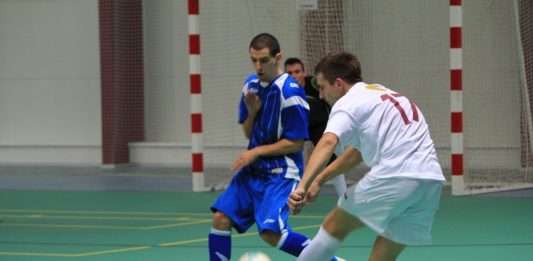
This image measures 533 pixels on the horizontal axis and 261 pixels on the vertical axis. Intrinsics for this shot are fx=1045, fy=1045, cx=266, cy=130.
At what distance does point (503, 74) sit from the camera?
15.6 metres

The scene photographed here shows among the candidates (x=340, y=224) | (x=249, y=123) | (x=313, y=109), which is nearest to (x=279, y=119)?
(x=249, y=123)

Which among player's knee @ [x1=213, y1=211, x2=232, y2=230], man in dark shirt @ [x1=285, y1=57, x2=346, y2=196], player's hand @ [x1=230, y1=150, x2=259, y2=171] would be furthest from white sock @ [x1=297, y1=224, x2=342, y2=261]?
man in dark shirt @ [x1=285, y1=57, x2=346, y2=196]

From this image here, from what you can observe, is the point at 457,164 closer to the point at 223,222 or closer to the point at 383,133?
the point at 223,222

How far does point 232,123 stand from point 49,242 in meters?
7.74

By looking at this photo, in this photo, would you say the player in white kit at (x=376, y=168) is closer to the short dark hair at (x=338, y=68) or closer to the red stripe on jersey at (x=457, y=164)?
the short dark hair at (x=338, y=68)

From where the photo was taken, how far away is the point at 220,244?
23.0ft

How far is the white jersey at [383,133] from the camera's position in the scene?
5738 millimetres

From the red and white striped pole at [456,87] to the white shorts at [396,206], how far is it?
713cm

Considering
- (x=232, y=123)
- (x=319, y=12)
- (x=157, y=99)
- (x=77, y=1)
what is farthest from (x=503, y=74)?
(x=77, y=1)

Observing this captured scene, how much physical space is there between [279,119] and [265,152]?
27 cm

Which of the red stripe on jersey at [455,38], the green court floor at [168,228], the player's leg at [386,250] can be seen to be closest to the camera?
the player's leg at [386,250]

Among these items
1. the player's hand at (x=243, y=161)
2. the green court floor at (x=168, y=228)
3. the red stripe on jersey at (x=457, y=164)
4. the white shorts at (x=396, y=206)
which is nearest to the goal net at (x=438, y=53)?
the red stripe on jersey at (x=457, y=164)

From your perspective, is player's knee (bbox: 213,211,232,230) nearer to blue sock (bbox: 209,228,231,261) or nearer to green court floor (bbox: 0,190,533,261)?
blue sock (bbox: 209,228,231,261)

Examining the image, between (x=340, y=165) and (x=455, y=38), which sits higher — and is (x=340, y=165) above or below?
below
